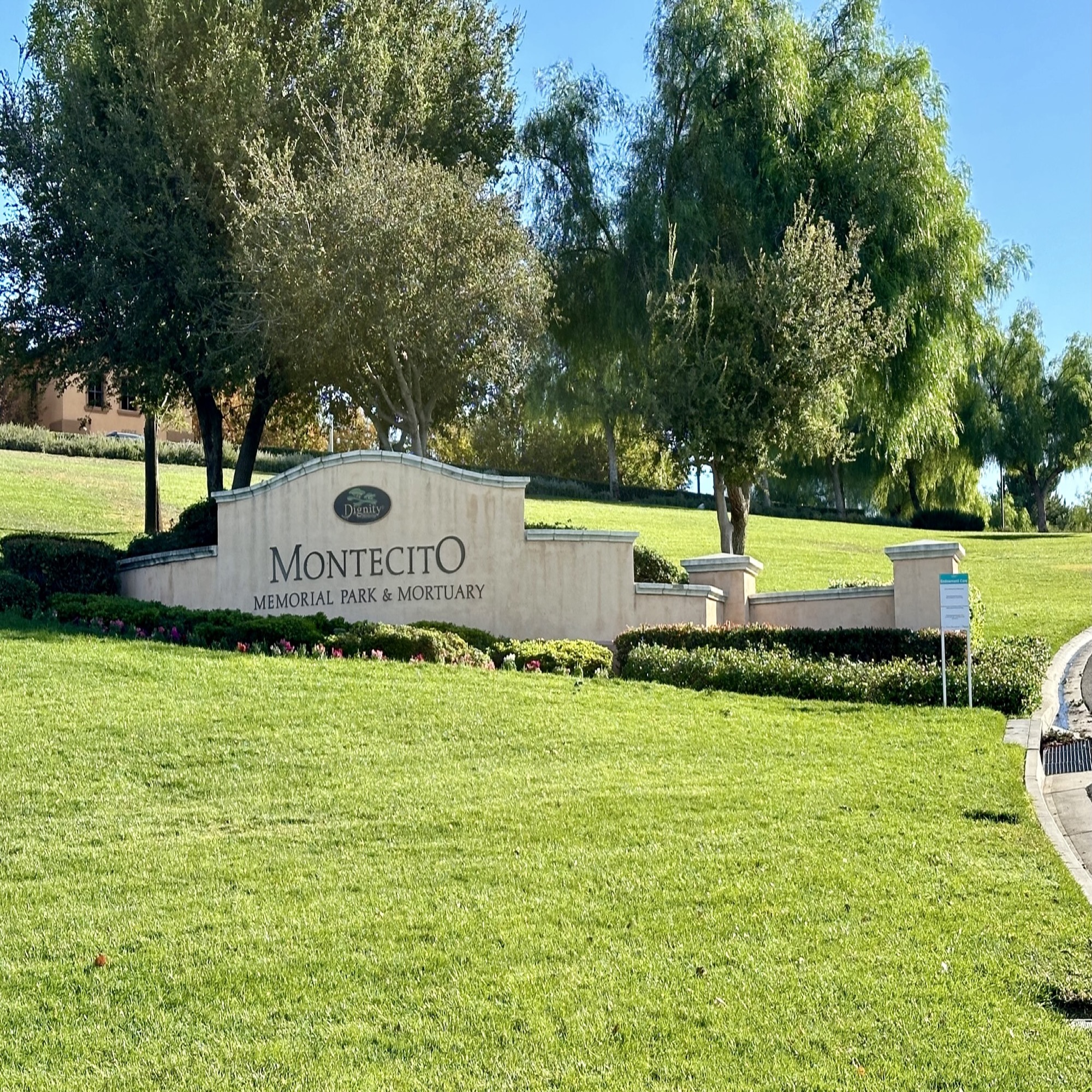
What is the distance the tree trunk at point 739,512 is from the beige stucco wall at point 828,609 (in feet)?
14.6

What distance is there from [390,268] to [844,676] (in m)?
10.3

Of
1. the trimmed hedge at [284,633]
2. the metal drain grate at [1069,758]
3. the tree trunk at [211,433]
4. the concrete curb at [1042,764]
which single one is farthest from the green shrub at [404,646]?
the tree trunk at [211,433]

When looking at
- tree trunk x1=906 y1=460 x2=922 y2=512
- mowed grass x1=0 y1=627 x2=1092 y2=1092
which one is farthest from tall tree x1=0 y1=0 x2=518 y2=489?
tree trunk x1=906 y1=460 x2=922 y2=512

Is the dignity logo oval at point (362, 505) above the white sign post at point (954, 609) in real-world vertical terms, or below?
above

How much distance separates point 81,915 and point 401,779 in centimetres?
299

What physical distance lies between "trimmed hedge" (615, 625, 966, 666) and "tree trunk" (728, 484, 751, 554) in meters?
6.95

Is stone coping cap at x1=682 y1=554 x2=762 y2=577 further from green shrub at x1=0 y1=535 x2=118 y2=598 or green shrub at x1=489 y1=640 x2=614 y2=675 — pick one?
green shrub at x1=0 y1=535 x2=118 y2=598

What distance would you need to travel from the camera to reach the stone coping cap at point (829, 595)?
17.6 meters

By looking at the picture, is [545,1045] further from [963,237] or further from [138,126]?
[963,237]

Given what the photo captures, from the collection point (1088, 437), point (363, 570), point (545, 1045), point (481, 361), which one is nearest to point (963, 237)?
point (481, 361)

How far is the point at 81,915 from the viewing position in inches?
303

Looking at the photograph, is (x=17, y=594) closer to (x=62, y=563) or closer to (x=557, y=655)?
(x=62, y=563)

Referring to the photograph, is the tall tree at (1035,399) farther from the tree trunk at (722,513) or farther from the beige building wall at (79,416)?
the beige building wall at (79,416)

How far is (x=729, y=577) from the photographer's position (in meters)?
18.8
